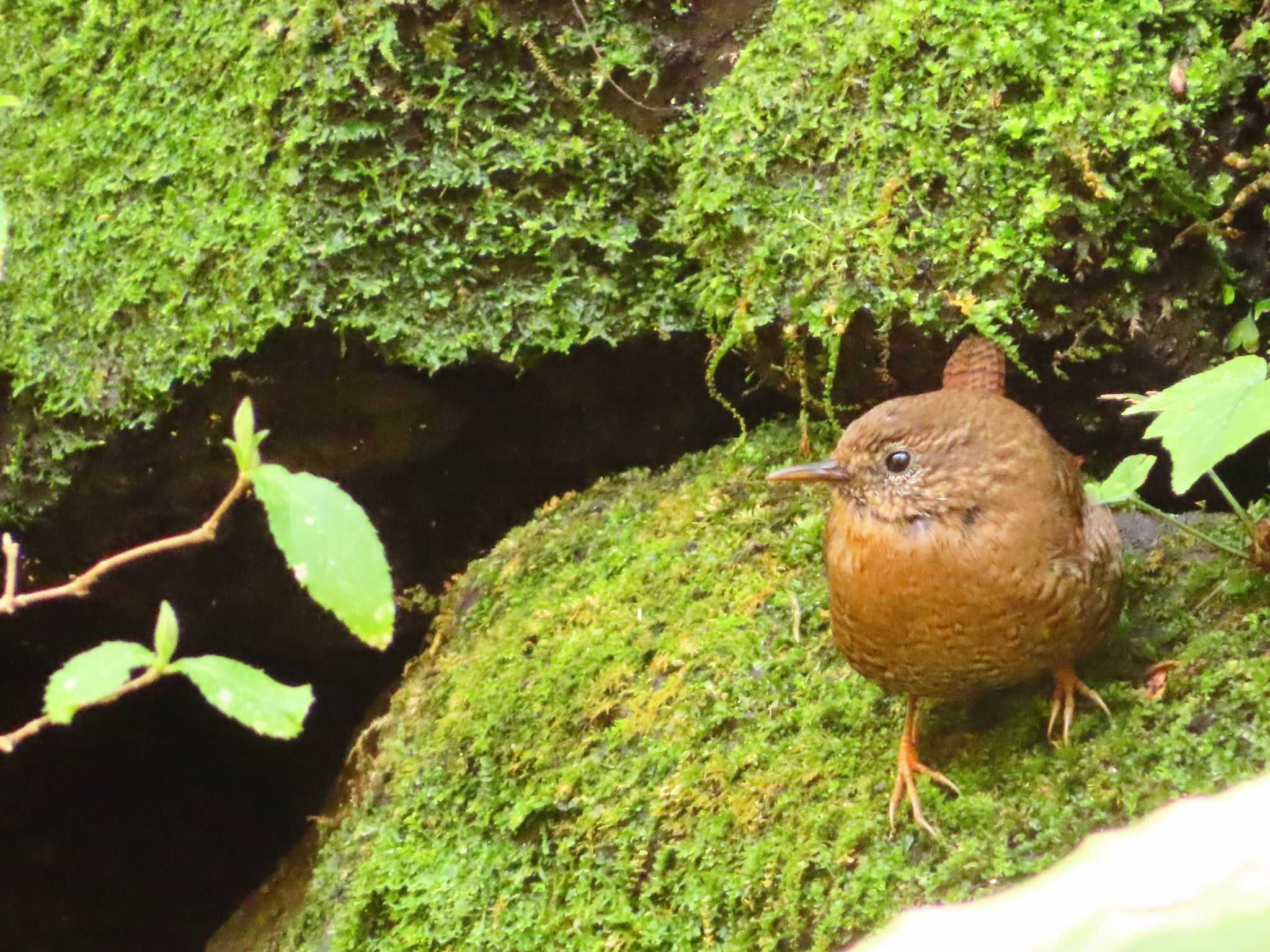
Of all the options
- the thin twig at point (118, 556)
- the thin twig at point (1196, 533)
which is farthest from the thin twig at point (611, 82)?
the thin twig at point (118, 556)

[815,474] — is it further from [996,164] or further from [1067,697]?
[996,164]

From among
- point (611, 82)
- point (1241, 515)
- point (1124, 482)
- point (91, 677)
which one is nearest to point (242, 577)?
point (611, 82)

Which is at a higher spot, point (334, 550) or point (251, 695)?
point (334, 550)

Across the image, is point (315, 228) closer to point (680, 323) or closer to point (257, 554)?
point (680, 323)

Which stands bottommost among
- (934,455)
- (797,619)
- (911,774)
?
(911,774)

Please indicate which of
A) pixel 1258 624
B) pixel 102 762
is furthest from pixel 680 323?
pixel 102 762

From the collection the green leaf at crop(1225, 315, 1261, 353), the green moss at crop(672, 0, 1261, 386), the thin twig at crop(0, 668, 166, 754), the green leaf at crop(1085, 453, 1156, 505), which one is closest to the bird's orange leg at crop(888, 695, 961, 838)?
the green leaf at crop(1085, 453, 1156, 505)

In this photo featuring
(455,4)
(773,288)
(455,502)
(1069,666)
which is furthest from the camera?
(455,502)
